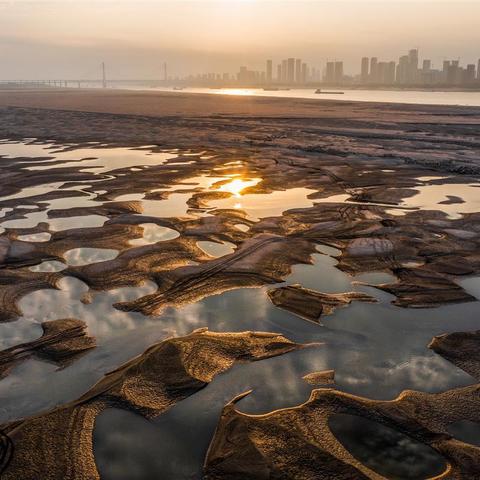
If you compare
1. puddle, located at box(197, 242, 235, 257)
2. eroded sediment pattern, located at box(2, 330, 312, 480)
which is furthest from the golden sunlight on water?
eroded sediment pattern, located at box(2, 330, 312, 480)

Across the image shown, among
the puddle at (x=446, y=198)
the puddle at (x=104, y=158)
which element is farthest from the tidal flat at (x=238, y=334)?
the puddle at (x=104, y=158)

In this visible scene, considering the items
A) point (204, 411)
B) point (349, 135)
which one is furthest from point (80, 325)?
point (349, 135)

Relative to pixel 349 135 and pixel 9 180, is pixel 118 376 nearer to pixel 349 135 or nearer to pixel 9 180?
pixel 9 180

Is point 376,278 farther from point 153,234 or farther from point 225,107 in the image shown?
point 225,107

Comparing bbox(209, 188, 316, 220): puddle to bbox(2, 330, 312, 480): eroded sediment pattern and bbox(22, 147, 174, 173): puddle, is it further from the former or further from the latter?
bbox(22, 147, 174, 173): puddle

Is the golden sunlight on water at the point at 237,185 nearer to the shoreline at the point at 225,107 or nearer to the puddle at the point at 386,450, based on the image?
the puddle at the point at 386,450

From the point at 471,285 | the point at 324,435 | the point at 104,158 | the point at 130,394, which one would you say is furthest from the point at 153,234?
the point at 104,158
